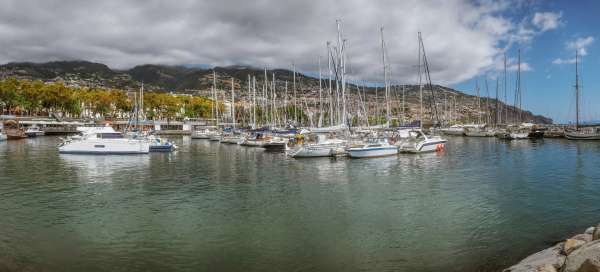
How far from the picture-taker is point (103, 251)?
14.5 meters

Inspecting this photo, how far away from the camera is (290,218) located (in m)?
19.0

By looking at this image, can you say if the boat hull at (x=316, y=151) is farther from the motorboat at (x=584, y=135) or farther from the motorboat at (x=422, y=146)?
the motorboat at (x=584, y=135)

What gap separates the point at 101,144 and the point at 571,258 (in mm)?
55676

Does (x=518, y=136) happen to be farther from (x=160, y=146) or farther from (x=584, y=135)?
(x=160, y=146)

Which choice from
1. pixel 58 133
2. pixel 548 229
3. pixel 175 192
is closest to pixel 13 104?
pixel 58 133

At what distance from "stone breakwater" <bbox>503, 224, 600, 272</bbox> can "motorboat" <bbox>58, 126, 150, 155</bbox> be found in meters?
52.6

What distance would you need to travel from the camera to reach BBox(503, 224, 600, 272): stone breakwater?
841cm

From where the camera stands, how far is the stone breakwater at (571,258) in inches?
331

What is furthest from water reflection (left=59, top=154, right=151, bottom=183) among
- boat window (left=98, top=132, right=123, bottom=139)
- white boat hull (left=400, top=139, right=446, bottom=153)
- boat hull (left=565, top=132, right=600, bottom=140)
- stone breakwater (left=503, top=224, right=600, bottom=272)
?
boat hull (left=565, top=132, right=600, bottom=140)

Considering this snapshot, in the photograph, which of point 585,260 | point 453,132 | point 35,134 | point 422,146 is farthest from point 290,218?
point 453,132

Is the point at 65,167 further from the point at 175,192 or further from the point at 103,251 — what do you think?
the point at 103,251

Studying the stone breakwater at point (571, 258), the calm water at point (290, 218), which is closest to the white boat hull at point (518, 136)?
the calm water at point (290, 218)

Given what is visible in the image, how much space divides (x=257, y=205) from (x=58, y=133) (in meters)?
125

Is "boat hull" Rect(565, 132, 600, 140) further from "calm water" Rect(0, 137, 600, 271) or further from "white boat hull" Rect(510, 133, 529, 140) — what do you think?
"calm water" Rect(0, 137, 600, 271)
